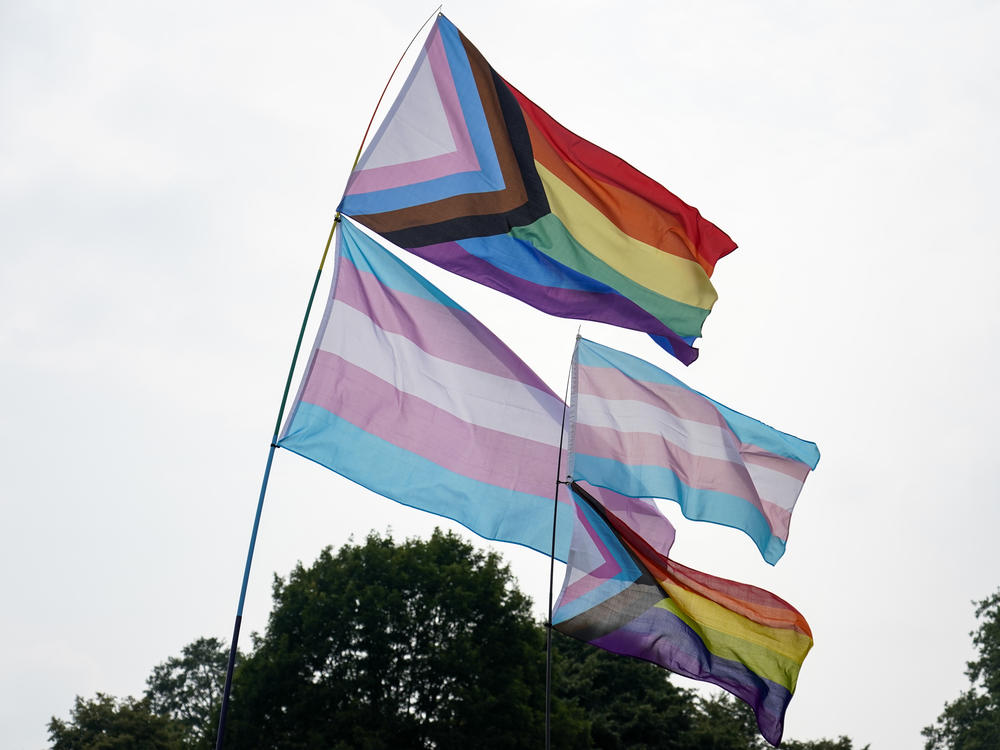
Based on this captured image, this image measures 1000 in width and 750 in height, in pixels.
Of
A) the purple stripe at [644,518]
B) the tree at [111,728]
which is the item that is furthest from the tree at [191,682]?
the purple stripe at [644,518]

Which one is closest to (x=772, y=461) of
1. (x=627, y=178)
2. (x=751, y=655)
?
(x=751, y=655)

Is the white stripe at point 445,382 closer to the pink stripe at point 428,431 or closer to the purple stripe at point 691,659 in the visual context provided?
the pink stripe at point 428,431

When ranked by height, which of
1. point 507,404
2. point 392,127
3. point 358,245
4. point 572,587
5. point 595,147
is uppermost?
point 595,147

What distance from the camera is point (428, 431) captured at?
903 cm

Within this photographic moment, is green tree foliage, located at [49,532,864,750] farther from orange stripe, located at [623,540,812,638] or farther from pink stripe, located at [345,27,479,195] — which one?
pink stripe, located at [345,27,479,195]

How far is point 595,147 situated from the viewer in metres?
10.9

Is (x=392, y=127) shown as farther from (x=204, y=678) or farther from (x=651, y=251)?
(x=204, y=678)

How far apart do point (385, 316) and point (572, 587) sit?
395 cm

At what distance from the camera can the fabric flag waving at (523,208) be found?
359 inches

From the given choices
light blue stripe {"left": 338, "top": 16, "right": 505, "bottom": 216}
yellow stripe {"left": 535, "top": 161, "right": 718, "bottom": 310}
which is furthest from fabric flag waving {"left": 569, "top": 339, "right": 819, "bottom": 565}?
Answer: light blue stripe {"left": 338, "top": 16, "right": 505, "bottom": 216}

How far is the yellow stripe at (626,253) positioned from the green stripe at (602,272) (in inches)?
2.7

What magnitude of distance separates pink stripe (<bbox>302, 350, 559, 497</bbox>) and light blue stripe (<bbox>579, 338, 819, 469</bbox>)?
1.98 meters

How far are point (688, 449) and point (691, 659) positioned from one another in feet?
7.99

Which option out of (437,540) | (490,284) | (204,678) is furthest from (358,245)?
(204,678)
